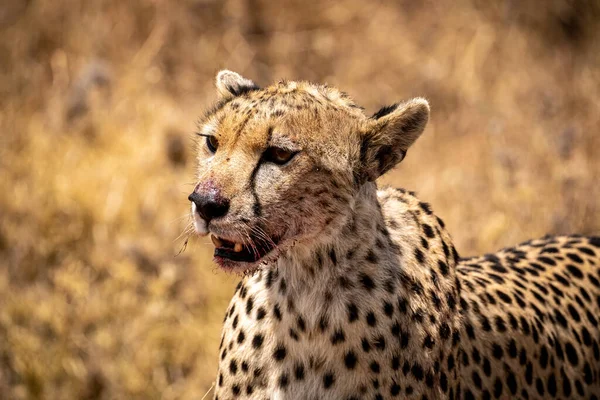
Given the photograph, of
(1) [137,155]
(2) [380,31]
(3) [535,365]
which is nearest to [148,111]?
(1) [137,155]

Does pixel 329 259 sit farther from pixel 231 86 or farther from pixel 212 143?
pixel 231 86

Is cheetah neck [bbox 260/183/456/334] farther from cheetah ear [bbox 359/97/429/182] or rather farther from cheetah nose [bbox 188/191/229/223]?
cheetah nose [bbox 188/191/229/223]

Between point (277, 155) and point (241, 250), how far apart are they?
0.25 meters

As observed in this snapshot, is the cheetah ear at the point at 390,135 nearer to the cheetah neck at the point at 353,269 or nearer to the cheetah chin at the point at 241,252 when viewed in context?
the cheetah neck at the point at 353,269

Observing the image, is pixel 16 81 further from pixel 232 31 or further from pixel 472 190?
pixel 472 190

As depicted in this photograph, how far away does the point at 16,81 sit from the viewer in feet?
19.1

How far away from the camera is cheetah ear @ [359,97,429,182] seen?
228cm

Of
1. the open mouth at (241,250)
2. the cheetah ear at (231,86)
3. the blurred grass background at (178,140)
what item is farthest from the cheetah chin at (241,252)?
the blurred grass background at (178,140)

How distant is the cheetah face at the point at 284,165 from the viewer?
6.97 feet

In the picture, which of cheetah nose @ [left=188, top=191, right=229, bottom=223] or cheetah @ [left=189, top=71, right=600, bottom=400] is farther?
cheetah @ [left=189, top=71, right=600, bottom=400]

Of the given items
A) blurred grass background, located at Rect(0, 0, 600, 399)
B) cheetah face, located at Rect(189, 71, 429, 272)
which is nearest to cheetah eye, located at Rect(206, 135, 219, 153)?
cheetah face, located at Rect(189, 71, 429, 272)

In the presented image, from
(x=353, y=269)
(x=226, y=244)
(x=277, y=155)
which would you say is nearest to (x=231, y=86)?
(x=277, y=155)

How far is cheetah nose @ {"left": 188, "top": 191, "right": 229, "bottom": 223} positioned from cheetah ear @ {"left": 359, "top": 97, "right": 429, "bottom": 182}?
402 mm

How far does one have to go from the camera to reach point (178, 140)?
537 centimetres
